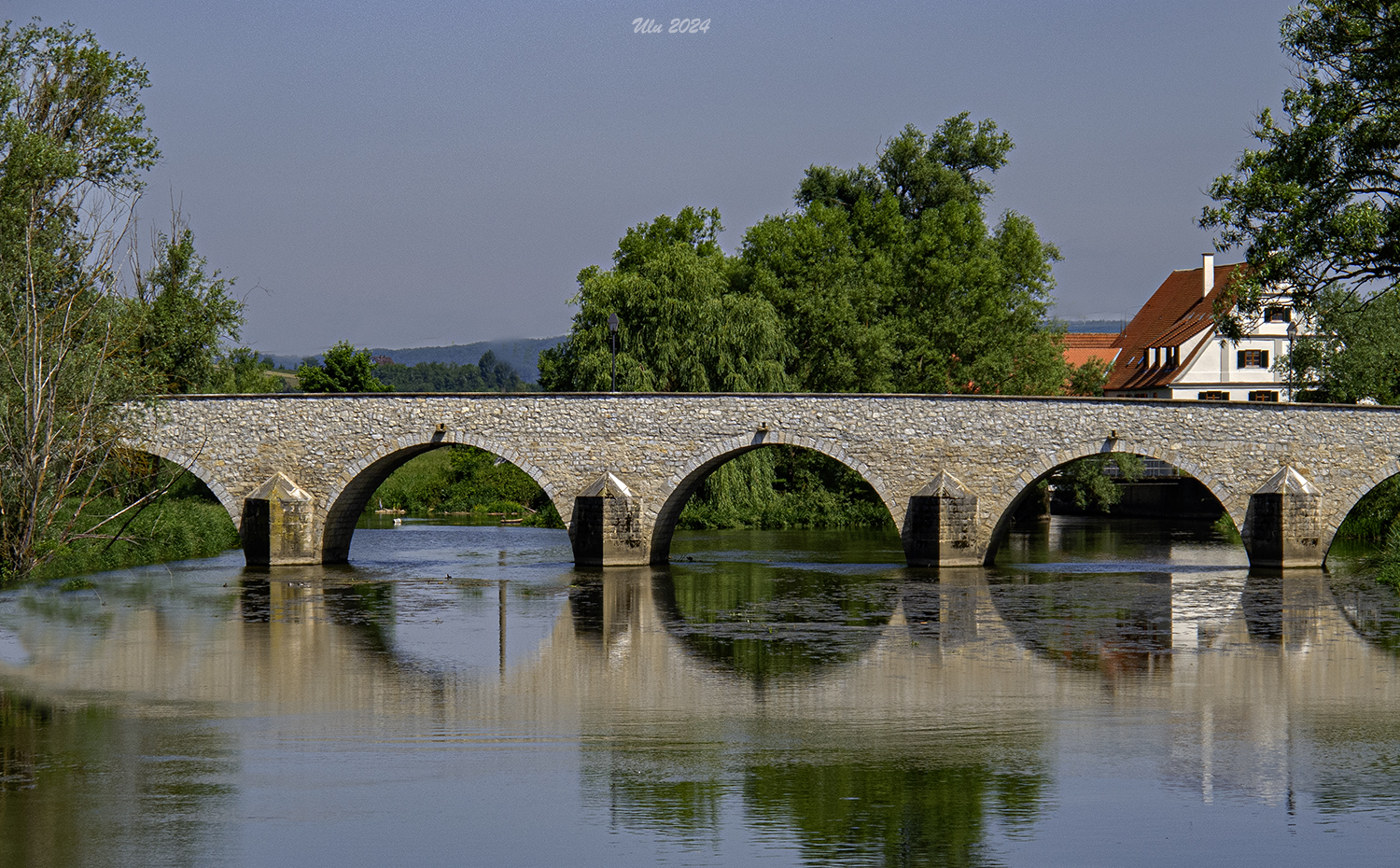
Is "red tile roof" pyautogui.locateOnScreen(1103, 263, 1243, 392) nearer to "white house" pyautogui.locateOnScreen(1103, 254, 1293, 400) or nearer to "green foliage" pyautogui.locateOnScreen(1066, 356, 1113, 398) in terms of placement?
"white house" pyautogui.locateOnScreen(1103, 254, 1293, 400)

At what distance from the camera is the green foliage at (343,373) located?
65.2 meters

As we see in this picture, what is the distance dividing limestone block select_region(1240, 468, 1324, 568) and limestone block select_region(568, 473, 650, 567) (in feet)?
41.5

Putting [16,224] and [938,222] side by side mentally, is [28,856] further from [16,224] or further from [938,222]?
[938,222]

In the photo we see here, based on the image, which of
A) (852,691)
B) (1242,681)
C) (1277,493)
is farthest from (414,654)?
(1277,493)

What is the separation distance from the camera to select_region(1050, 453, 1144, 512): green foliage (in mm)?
46125

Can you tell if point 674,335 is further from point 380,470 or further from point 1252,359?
point 1252,359

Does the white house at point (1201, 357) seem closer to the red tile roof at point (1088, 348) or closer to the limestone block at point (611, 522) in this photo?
the red tile roof at point (1088, 348)

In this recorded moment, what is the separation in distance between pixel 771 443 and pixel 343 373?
131 feet

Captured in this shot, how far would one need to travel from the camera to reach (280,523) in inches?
1205

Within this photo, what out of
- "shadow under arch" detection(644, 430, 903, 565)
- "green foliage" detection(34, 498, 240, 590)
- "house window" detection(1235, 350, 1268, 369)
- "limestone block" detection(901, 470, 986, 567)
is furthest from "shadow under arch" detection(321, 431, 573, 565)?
"house window" detection(1235, 350, 1268, 369)

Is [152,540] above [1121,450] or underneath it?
underneath

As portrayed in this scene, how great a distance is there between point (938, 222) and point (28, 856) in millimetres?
41189

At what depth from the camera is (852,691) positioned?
1569 centimetres

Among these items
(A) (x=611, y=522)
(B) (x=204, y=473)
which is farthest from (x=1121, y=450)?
(B) (x=204, y=473)
